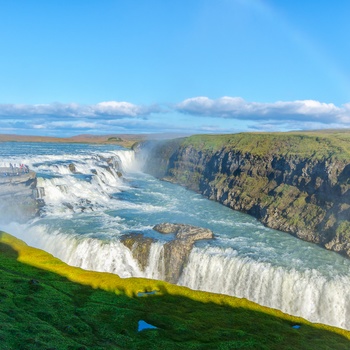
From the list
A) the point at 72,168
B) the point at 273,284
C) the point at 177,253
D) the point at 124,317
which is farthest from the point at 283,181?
the point at 124,317

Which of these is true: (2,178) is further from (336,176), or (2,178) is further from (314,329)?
(336,176)

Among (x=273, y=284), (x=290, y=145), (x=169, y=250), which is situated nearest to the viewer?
(x=273, y=284)

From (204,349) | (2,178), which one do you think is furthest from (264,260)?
(2,178)

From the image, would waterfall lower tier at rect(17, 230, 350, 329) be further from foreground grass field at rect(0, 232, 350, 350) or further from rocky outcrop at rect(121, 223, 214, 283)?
foreground grass field at rect(0, 232, 350, 350)

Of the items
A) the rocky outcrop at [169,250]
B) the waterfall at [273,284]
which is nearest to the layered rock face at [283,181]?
the waterfall at [273,284]

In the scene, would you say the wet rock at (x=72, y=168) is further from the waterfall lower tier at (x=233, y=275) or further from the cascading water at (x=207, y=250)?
the waterfall lower tier at (x=233, y=275)

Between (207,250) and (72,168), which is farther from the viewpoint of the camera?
(72,168)

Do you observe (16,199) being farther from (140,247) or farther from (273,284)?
(273,284)

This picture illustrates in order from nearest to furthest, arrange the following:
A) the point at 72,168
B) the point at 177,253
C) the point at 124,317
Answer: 1. the point at 124,317
2. the point at 177,253
3. the point at 72,168
